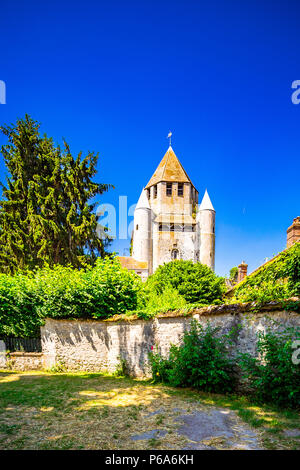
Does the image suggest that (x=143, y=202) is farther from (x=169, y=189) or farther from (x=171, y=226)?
(x=171, y=226)

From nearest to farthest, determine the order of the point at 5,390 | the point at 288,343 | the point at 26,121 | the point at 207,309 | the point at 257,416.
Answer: the point at 257,416 < the point at 288,343 < the point at 207,309 < the point at 5,390 < the point at 26,121

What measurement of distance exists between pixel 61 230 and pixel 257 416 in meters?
15.4

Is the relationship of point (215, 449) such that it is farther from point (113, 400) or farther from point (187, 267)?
point (187, 267)

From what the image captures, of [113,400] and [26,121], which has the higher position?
[26,121]

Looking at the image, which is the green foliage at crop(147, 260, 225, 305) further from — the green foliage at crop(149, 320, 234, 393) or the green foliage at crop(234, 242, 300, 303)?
the green foliage at crop(149, 320, 234, 393)

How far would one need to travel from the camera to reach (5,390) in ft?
24.8

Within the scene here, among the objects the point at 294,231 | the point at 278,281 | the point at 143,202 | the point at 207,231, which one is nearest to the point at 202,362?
the point at 278,281

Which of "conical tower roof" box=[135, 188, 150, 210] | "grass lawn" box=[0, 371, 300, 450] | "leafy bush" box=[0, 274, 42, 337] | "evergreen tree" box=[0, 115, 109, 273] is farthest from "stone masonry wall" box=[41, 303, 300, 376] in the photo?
"conical tower roof" box=[135, 188, 150, 210]

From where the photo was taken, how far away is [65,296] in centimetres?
1089

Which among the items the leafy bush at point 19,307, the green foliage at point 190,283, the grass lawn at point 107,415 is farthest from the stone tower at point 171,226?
the grass lawn at point 107,415

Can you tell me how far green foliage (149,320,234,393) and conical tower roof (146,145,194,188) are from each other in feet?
115

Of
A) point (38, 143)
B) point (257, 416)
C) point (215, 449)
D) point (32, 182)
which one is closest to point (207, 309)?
point (257, 416)

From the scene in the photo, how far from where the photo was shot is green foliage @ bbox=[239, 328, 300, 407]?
5.13 metres

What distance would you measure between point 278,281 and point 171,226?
104ft
